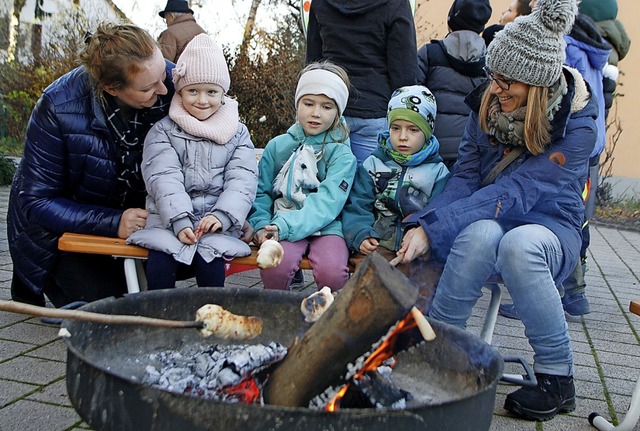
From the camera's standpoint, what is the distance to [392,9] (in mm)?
4418

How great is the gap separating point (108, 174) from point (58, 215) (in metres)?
0.30

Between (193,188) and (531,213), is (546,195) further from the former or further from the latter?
(193,188)

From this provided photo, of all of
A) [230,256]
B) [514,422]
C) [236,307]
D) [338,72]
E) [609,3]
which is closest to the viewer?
[236,307]

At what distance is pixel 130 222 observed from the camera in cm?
330

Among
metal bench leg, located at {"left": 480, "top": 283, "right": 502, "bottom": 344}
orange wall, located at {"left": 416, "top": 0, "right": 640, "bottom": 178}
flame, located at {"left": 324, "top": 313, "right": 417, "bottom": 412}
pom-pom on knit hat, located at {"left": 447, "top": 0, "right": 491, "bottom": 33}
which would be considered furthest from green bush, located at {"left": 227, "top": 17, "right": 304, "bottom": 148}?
flame, located at {"left": 324, "top": 313, "right": 417, "bottom": 412}

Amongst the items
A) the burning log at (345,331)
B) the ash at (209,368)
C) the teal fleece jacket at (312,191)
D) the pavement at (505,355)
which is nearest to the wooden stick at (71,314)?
the ash at (209,368)

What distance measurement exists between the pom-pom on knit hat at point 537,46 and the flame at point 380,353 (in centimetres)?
153

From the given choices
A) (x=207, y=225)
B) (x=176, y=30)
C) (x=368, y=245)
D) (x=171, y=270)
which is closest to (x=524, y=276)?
(x=368, y=245)

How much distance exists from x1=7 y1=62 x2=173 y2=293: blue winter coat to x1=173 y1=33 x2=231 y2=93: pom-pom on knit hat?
409 mm

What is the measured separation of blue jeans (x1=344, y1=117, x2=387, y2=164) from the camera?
4.46 meters

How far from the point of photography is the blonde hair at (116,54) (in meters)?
3.11

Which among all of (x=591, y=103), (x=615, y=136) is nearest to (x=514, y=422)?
(x=591, y=103)

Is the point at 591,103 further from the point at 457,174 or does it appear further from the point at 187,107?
the point at 187,107

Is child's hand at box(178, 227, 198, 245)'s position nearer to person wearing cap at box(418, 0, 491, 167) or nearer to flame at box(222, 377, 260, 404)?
flame at box(222, 377, 260, 404)
